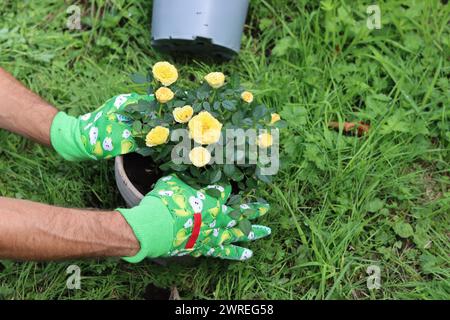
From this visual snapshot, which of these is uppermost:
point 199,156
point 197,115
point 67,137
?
point 197,115

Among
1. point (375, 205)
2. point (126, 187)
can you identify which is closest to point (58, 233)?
point (126, 187)

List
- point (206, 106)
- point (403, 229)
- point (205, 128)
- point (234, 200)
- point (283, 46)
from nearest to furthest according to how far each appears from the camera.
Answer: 1. point (205, 128)
2. point (206, 106)
3. point (234, 200)
4. point (403, 229)
5. point (283, 46)

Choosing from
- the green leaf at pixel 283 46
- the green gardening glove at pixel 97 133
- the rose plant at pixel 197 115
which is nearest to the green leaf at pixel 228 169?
the rose plant at pixel 197 115

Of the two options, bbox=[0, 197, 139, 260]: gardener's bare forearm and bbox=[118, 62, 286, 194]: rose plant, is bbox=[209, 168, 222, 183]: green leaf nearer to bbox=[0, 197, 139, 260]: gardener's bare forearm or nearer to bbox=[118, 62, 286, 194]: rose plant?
bbox=[118, 62, 286, 194]: rose plant

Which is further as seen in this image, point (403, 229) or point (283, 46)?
point (283, 46)

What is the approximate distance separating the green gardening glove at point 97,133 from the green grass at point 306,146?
0.88 feet

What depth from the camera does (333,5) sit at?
2268 mm

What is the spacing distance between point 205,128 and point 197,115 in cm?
5

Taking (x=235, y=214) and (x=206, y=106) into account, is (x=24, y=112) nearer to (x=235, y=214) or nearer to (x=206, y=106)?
(x=206, y=106)

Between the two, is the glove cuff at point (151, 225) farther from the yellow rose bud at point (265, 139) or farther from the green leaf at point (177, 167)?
the yellow rose bud at point (265, 139)

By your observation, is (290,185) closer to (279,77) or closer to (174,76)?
(279,77)

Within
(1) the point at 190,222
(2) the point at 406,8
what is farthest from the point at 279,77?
(1) the point at 190,222

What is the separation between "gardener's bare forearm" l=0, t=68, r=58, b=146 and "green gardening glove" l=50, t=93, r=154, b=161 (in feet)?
0.15

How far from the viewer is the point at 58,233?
5.07ft
